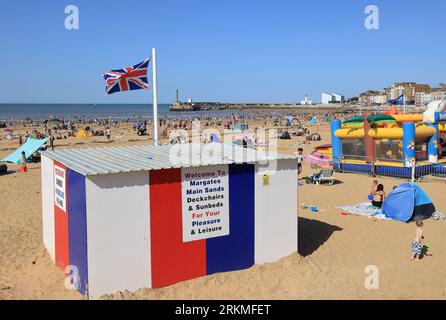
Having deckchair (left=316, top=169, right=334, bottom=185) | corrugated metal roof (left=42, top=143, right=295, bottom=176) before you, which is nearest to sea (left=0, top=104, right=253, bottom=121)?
deckchair (left=316, top=169, right=334, bottom=185)

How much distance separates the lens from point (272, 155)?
8180mm

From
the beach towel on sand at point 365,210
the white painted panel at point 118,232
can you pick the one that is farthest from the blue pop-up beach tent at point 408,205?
the white painted panel at point 118,232

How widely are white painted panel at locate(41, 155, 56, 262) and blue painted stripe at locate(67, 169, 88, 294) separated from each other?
1.27 m

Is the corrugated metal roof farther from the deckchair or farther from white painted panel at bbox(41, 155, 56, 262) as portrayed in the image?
the deckchair

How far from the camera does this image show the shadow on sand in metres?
9.03

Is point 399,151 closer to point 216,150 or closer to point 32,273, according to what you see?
point 216,150

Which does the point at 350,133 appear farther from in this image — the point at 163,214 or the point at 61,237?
the point at 61,237

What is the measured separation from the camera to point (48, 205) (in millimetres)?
8641

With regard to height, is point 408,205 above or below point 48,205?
below

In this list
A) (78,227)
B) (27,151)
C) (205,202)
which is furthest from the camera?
(27,151)

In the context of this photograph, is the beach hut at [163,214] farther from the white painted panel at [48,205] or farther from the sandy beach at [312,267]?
the sandy beach at [312,267]

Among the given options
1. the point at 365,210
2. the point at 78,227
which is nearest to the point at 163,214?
the point at 78,227

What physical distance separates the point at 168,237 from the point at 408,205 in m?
6.48
